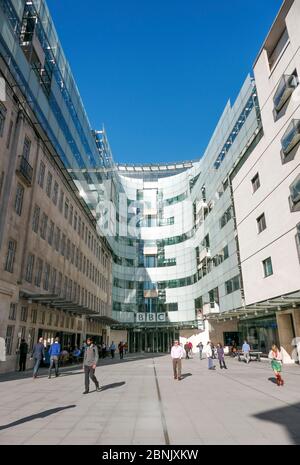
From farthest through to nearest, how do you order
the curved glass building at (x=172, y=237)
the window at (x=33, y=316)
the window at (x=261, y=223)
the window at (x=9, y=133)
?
1. the curved glass building at (x=172, y=237)
2. the window at (x=261, y=223)
3. the window at (x=33, y=316)
4. the window at (x=9, y=133)

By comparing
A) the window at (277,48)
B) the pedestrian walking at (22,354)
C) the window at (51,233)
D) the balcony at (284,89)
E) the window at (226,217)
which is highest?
the window at (277,48)

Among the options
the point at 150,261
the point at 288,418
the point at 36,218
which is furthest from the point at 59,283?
the point at 150,261

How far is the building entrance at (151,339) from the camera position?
188 ft

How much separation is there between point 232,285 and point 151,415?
29.4 metres

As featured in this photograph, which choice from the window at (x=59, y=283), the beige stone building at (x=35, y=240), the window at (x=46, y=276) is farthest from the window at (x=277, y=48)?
the window at (x=59, y=283)

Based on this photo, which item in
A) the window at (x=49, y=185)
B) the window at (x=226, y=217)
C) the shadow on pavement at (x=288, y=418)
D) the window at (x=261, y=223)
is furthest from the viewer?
the window at (x=226, y=217)

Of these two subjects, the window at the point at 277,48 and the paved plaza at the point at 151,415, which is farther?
the window at the point at 277,48

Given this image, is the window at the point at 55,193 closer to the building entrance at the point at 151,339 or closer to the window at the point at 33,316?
the window at the point at 33,316

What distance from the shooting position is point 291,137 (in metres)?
22.8

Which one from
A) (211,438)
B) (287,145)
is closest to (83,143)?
(287,145)

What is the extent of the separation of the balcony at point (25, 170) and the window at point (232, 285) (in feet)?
73.8

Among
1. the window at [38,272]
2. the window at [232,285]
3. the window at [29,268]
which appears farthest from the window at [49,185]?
the window at [232,285]

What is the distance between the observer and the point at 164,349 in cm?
5775

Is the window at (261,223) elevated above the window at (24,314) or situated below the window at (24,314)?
above
